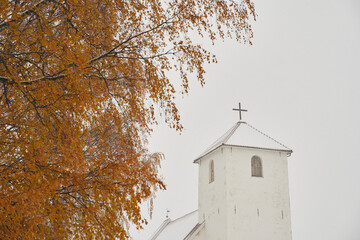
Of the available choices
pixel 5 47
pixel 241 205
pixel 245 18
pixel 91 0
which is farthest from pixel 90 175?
pixel 241 205

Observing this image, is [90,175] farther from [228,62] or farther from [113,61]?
[228,62]

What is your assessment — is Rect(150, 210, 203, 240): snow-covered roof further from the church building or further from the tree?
the tree

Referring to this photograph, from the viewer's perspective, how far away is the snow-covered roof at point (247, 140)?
1819cm

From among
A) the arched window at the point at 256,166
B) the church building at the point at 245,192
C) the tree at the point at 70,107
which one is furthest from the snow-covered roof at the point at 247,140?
the tree at the point at 70,107

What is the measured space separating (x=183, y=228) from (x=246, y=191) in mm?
6162

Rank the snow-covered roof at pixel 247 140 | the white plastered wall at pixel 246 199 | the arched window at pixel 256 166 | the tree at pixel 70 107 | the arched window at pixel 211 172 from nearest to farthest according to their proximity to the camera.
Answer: the tree at pixel 70 107 → the white plastered wall at pixel 246 199 → the arched window at pixel 256 166 → the snow-covered roof at pixel 247 140 → the arched window at pixel 211 172

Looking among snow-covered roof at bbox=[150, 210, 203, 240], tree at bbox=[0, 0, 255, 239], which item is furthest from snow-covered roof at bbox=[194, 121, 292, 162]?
tree at bbox=[0, 0, 255, 239]

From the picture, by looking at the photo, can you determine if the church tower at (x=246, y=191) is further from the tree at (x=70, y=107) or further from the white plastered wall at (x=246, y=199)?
the tree at (x=70, y=107)

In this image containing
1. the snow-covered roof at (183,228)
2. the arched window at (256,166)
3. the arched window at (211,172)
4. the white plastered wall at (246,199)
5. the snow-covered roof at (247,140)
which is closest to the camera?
the white plastered wall at (246,199)

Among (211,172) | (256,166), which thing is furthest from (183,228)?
(256,166)

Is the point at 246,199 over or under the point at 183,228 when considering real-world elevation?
over

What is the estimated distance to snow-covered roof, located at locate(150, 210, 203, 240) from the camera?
18484 mm

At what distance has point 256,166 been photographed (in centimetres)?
1800

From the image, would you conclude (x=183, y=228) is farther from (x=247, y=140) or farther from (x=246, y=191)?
(x=247, y=140)
